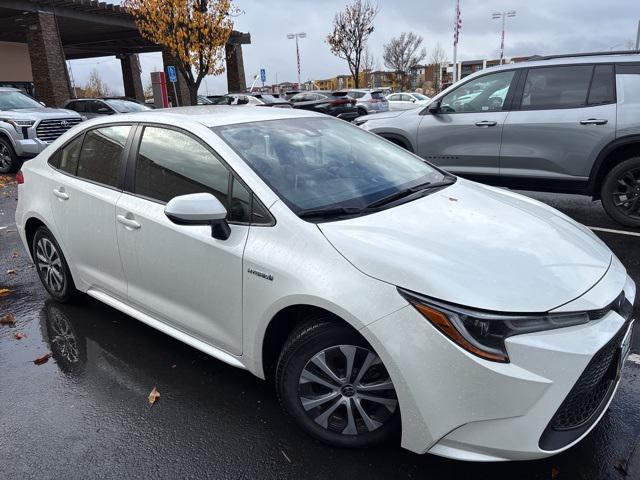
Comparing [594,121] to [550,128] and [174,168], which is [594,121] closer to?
[550,128]

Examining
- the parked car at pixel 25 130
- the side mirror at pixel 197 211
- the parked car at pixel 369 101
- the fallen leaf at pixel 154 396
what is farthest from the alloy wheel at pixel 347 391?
the parked car at pixel 369 101

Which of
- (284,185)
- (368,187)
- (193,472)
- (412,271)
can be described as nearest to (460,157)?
(368,187)

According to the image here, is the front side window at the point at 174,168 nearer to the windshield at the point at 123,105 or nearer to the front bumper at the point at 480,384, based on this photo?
the front bumper at the point at 480,384

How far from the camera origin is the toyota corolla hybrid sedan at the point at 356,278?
198cm

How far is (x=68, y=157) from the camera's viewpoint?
391 centimetres

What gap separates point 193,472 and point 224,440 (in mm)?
239

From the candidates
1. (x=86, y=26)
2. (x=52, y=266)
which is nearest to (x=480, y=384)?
(x=52, y=266)

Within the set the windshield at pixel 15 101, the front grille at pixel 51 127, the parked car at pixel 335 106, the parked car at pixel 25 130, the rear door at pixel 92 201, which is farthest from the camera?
the parked car at pixel 335 106

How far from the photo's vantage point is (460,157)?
6723 mm

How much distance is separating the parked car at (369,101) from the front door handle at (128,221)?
17787 mm

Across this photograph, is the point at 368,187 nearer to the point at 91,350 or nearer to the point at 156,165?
the point at 156,165

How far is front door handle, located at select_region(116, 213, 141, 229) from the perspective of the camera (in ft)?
10.2

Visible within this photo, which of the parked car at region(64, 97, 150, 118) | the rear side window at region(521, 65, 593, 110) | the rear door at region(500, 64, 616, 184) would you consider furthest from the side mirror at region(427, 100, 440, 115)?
the parked car at region(64, 97, 150, 118)

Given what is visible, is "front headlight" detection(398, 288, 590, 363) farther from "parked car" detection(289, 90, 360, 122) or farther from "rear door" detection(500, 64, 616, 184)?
"parked car" detection(289, 90, 360, 122)
